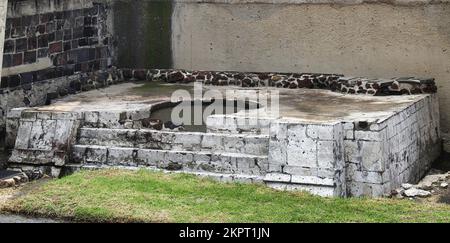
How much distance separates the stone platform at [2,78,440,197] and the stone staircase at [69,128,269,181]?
13mm

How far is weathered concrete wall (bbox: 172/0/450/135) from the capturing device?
13359 millimetres

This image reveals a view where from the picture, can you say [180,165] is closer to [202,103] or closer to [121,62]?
[202,103]

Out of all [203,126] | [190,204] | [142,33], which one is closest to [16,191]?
[190,204]

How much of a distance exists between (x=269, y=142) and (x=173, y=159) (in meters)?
1.38

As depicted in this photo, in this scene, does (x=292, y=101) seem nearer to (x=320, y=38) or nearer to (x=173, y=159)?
(x=320, y=38)

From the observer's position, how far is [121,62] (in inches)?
624

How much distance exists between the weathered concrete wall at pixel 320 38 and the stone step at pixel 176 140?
12.0 ft

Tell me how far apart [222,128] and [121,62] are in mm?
5006

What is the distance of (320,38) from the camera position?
1419cm

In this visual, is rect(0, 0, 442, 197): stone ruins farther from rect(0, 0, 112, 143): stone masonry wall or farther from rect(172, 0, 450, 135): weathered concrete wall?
rect(172, 0, 450, 135): weathered concrete wall

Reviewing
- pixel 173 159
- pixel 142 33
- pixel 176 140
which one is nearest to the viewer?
pixel 173 159

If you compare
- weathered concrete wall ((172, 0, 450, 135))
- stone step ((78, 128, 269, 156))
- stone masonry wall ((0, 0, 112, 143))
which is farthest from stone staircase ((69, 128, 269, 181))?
weathered concrete wall ((172, 0, 450, 135))

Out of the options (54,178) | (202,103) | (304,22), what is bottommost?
(54,178)

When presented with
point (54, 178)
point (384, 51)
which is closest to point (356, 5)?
point (384, 51)
